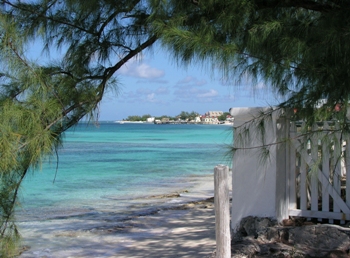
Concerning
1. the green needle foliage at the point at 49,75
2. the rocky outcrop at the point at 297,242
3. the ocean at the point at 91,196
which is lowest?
the ocean at the point at 91,196

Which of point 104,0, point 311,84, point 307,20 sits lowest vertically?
point 311,84

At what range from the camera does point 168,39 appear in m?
2.71

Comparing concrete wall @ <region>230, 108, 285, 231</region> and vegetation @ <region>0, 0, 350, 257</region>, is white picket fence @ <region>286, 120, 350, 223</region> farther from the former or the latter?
vegetation @ <region>0, 0, 350, 257</region>

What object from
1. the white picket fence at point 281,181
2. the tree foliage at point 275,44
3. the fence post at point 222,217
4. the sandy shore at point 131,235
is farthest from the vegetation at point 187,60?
the sandy shore at point 131,235

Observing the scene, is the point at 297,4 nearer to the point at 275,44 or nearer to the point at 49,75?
the point at 275,44

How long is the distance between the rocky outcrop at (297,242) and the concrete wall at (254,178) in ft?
0.98

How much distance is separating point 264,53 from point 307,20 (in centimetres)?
44

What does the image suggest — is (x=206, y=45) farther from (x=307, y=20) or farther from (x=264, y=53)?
(x=307, y=20)

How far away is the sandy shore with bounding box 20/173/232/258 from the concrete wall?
707 millimetres

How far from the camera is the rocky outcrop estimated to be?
11.5ft

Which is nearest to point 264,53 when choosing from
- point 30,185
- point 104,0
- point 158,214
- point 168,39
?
point 168,39

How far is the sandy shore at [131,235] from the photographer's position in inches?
216

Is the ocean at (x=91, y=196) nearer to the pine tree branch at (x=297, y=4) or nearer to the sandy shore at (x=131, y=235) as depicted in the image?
the sandy shore at (x=131, y=235)

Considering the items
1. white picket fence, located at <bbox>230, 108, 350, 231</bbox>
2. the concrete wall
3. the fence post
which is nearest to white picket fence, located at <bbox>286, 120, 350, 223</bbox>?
white picket fence, located at <bbox>230, 108, 350, 231</bbox>
